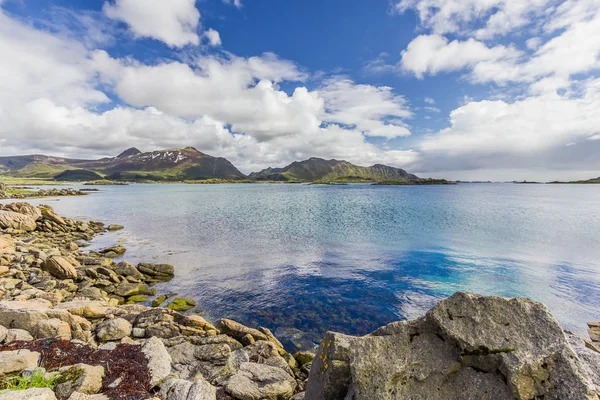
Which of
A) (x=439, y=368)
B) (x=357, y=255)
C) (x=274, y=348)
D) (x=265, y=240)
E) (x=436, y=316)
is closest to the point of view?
(x=439, y=368)

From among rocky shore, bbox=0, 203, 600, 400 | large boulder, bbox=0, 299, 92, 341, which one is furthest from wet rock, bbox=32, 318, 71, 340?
large boulder, bbox=0, 299, 92, 341

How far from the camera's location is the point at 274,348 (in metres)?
15.4

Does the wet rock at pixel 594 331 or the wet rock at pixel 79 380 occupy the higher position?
the wet rock at pixel 79 380

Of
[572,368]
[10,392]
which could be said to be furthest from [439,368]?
[10,392]

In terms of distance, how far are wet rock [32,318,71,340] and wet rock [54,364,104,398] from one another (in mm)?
3932

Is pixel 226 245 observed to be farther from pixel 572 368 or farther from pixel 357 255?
pixel 572 368

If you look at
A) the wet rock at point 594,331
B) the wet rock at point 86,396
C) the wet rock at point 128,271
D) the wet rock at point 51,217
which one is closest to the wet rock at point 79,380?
the wet rock at point 86,396

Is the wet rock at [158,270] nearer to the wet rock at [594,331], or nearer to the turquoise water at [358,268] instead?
the turquoise water at [358,268]

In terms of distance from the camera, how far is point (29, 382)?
858cm

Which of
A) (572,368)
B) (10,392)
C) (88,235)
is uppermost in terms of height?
(572,368)

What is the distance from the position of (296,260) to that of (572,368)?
31.6 meters

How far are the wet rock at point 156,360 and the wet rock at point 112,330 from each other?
2.72m

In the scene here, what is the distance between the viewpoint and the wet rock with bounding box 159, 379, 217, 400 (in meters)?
8.98

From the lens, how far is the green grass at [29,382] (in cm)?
823
